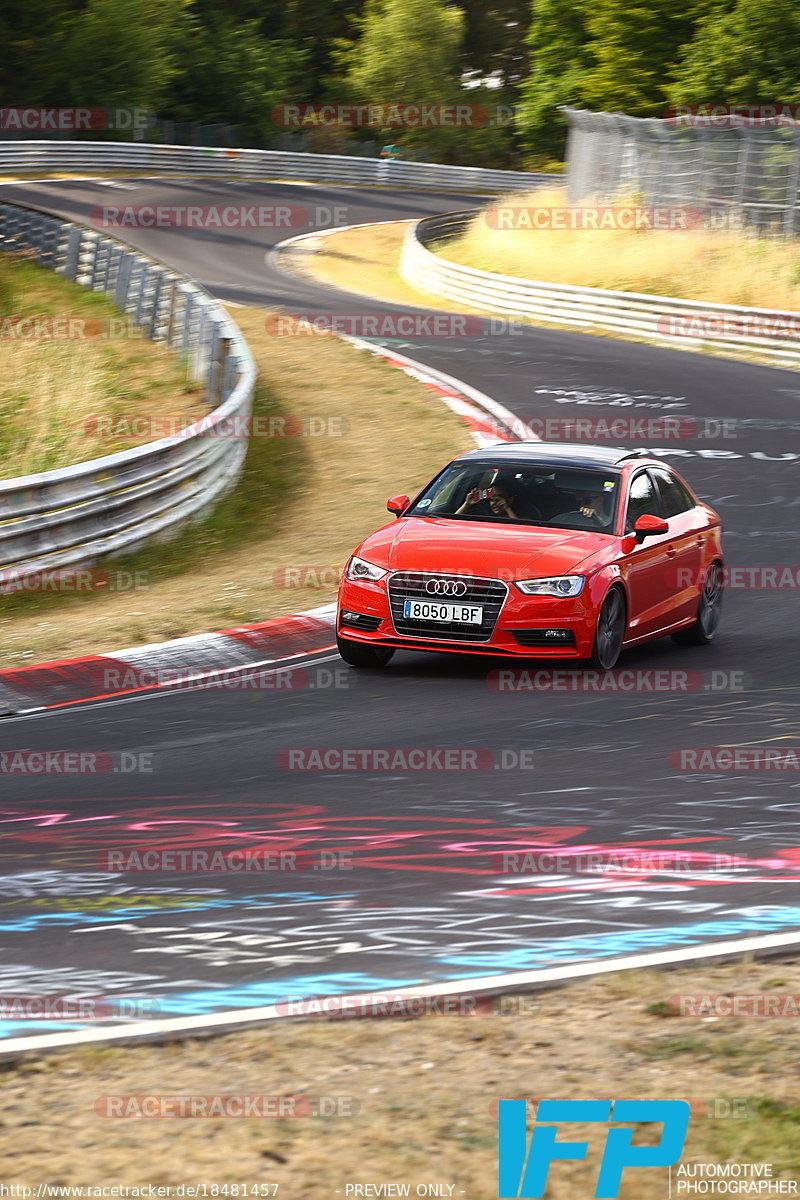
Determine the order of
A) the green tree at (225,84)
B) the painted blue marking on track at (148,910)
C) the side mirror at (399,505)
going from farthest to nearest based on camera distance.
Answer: the green tree at (225,84) → the side mirror at (399,505) → the painted blue marking on track at (148,910)

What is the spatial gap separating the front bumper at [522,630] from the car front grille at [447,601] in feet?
0.05

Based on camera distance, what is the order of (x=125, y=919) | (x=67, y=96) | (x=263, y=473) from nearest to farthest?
(x=125, y=919)
(x=263, y=473)
(x=67, y=96)

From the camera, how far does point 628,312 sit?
1267 inches

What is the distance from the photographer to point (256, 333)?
29.8 metres

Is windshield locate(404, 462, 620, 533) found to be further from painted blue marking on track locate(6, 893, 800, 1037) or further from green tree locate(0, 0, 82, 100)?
green tree locate(0, 0, 82, 100)

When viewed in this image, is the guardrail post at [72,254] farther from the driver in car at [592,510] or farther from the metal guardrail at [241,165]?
the metal guardrail at [241,165]

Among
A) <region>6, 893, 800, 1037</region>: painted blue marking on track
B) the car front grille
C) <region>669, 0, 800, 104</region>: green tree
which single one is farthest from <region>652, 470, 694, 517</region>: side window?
<region>669, 0, 800, 104</region>: green tree

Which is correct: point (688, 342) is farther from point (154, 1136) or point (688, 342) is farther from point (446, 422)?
point (154, 1136)

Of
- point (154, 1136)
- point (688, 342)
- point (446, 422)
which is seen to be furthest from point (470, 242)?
point (154, 1136)

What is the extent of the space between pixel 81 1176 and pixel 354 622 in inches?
291

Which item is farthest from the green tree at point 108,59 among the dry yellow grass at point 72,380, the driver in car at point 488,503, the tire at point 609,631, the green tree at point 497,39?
the tire at point 609,631

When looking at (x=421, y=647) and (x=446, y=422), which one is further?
(x=446, y=422)

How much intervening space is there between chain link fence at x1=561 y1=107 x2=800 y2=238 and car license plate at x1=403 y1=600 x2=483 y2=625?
25.6 metres

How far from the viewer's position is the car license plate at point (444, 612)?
10945mm
